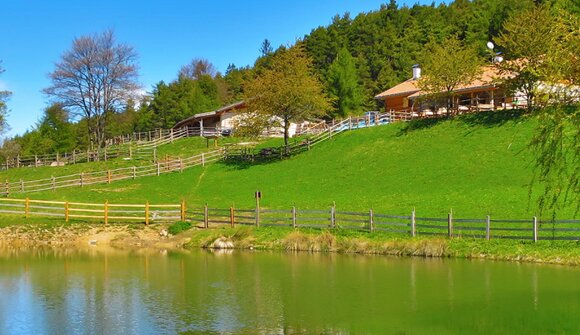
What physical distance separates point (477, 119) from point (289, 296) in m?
36.0

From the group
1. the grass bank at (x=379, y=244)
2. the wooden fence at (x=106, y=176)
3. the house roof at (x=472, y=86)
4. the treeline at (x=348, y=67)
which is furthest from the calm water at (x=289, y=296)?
the treeline at (x=348, y=67)

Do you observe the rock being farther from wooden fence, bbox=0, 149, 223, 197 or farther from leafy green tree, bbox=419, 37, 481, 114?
leafy green tree, bbox=419, 37, 481, 114

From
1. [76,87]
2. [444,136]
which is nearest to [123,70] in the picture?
[76,87]

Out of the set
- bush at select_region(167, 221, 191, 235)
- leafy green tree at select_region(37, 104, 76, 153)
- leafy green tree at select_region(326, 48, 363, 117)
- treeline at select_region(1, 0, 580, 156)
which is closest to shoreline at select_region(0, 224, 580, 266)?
bush at select_region(167, 221, 191, 235)

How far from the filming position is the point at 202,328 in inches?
612

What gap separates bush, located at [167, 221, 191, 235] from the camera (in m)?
35.8

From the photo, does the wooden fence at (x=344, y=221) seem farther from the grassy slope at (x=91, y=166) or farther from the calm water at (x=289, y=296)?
the grassy slope at (x=91, y=166)

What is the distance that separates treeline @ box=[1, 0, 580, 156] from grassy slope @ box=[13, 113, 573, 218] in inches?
1227

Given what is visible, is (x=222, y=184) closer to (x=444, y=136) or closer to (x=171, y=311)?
(x=444, y=136)

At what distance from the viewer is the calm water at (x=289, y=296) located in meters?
15.9

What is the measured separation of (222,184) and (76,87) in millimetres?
34540

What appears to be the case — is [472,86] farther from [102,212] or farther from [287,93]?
[102,212]

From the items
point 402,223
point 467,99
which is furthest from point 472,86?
point 402,223

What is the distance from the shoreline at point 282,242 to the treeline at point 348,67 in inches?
1676
